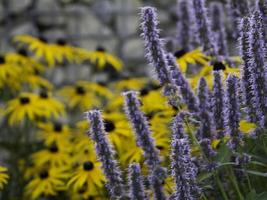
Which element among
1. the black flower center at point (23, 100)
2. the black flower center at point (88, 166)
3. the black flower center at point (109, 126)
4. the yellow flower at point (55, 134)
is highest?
the black flower center at point (23, 100)

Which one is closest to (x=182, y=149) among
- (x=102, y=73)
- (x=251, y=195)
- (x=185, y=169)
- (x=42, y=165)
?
(x=185, y=169)

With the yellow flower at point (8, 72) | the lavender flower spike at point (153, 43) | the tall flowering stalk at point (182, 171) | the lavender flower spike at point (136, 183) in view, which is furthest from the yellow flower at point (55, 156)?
the tall flowering stalk at point (182, 171)

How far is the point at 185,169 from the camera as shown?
2119mm

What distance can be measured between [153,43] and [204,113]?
0.47 m

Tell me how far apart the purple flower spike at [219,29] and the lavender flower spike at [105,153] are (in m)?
1.17

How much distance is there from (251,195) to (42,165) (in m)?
2.26

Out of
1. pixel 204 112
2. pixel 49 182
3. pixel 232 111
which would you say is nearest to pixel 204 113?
pixel 204 112

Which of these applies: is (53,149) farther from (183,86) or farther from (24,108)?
(183,86)

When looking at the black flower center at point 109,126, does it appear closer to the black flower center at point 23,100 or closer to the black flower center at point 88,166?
the black flower center at point 88,166

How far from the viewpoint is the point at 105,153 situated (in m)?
2.34

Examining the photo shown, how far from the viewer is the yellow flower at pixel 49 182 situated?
374cm

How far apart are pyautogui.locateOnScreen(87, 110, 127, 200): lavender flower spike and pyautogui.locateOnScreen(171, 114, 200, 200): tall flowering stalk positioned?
0.77 ft

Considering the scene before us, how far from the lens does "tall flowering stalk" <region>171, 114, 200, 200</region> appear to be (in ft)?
6.88

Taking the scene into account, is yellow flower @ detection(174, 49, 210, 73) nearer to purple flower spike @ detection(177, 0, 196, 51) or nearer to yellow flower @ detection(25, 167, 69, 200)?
purple flower spike @ detection(177, 0, 196, 51)
